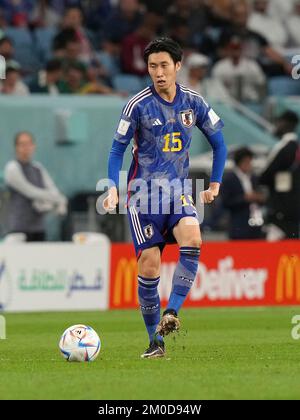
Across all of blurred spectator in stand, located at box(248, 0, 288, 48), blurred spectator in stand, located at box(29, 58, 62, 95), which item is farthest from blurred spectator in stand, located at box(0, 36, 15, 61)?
blurred spectator in stand, located at box(248, 0, 288, 48)

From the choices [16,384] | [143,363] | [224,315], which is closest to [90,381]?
[16,384]

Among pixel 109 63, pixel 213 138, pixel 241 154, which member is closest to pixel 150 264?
pixel 213 138

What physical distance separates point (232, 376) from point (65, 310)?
9061 millimetres

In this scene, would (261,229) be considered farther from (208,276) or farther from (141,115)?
(141,115)

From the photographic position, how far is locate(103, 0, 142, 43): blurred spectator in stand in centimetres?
2309

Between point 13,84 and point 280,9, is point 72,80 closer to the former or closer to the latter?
point 13,84

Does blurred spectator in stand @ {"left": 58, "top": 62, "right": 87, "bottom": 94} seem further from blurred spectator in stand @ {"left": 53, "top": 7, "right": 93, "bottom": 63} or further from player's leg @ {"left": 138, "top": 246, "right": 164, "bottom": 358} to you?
player's leg @ {"left": 138, "top": 246, "right": 164, "bottom": 358}

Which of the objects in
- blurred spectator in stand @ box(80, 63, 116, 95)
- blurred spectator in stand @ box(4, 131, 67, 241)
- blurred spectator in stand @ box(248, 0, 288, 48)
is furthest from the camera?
blurred spectator in stand @ box(248, 0, 288, 48)

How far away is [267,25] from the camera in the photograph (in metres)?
25.2

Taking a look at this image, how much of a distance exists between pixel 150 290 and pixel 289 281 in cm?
848

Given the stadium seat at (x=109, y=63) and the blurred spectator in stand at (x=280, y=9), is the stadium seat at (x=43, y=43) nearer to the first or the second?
the stadium seat at (x=109, y=63)

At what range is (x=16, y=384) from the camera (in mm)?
9203

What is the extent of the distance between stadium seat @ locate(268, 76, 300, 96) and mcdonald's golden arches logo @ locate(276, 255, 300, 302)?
544cm

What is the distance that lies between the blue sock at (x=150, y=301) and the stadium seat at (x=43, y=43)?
11346mm
